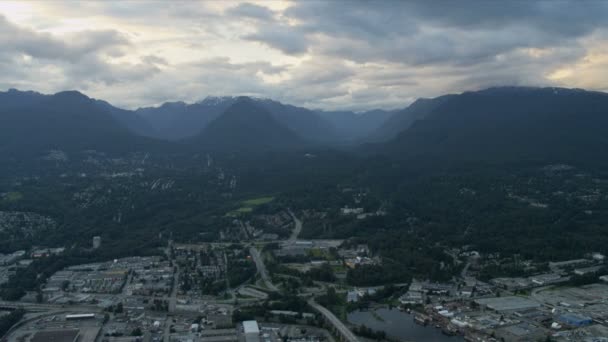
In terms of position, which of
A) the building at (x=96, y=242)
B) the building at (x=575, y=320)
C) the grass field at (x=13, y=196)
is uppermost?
the grass field at (x=13, y=196)

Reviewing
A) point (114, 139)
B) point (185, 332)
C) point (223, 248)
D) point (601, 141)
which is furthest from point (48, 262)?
point (601, 141)

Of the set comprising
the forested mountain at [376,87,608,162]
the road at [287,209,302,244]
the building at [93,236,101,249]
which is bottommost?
the road at [287,209,302,244]

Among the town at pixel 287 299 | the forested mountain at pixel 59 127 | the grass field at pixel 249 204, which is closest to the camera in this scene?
the town at pixel 287 299

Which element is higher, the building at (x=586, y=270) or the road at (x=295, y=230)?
the road at (x=295, y=230)

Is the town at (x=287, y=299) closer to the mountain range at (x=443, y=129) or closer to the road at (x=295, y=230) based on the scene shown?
the road at (x=295, y=230)

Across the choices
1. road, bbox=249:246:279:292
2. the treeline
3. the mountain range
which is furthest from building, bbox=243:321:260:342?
the mountain range

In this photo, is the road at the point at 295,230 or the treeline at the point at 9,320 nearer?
Answer: the treeline at the point at 9,320

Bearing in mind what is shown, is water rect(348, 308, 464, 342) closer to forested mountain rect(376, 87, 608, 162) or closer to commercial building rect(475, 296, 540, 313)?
commercial building rect(475, 296, 540, 313)

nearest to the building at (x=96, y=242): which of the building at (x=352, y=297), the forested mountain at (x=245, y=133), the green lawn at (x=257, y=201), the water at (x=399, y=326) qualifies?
the green lawn at (x=257, y=201)
